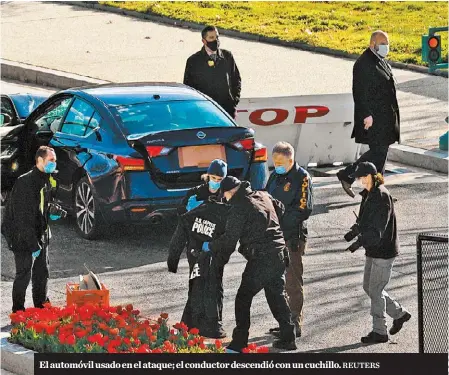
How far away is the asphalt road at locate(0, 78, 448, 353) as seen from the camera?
1192cm

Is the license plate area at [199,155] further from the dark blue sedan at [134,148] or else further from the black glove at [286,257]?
the black glove at [286,257]

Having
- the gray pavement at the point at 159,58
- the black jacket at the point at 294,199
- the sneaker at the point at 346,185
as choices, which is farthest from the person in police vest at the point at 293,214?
the gray pavement at the point at 159,58

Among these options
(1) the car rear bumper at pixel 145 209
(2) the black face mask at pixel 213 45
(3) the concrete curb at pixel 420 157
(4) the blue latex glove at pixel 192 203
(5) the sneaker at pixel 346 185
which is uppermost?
(2) the black face mask at pixel 213 45

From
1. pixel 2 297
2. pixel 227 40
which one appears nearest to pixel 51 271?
pixel 2 297

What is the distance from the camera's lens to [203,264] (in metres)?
11.6

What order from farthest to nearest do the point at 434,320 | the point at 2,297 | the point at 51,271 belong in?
the point at 51,271 → the point at 2,297 → the point at 434,320

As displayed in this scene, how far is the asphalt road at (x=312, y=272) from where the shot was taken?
1192 centimetres

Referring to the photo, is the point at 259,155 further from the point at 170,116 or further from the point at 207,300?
the point at 207,300

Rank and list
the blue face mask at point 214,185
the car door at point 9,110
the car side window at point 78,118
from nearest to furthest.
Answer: the blue face mask at point 214,185, the car side window at point 78,118, the car door at point 9,110

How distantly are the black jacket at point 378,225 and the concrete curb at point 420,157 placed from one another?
6.52m

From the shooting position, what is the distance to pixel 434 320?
10711 millimetres
